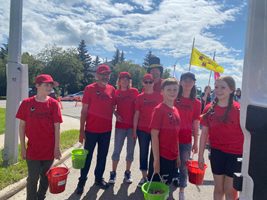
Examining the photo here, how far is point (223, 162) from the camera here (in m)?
3.28

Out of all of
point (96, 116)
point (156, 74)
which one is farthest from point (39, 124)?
point (156, 74)

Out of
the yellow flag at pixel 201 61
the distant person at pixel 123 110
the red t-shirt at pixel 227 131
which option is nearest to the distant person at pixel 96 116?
the distant person at pixel 123 110

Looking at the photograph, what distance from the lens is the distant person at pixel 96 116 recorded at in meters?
4.69

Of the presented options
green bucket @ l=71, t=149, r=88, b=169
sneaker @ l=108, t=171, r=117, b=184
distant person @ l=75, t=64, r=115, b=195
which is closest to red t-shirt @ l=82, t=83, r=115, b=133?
distant person @ l=75, t=64, r=115, b=195

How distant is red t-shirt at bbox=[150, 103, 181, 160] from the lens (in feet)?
11.8

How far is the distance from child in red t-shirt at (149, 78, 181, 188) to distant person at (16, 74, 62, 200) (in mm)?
1331

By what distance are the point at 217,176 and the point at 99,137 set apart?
86.3 inches

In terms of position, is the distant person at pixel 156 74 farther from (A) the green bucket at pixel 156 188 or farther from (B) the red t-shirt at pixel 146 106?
(A) the green bucket at pixel 156 188

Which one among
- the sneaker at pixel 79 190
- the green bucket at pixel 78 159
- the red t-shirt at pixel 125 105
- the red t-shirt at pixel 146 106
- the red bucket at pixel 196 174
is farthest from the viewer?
the red t-shirt at pixel 125 105

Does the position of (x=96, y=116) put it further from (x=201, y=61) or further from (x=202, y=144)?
(x=201, y=61)

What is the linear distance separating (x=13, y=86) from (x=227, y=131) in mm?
4129

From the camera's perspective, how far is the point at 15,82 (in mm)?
5438

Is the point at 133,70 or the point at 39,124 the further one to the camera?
the point at 133,70

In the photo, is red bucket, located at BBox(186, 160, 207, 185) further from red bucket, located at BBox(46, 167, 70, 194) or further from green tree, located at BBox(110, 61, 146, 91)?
green tree, located at BBox(110, 61, 146, 91)
